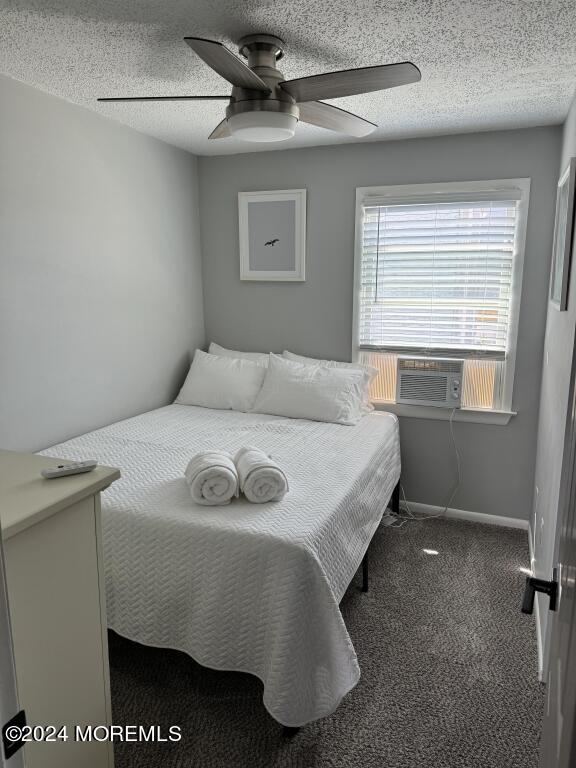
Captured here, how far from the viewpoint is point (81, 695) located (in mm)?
1302

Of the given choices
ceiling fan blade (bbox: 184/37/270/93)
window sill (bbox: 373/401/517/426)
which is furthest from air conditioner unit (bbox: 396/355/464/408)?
ceiling fan blade (bbox: 184/37/270/93)

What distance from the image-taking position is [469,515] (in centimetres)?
352

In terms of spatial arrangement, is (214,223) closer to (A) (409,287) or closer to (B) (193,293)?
(B) (193,293)

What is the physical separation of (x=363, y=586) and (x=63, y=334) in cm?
203

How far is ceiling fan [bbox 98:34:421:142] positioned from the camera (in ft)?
5.76

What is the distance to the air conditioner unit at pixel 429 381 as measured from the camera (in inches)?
134

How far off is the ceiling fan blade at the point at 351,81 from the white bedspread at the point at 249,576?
153cm

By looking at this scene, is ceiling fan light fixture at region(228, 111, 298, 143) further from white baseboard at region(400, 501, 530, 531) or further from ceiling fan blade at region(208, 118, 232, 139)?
white baseboard at region(400, 501, 530, 531)

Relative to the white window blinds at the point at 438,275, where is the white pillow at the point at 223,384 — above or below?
below

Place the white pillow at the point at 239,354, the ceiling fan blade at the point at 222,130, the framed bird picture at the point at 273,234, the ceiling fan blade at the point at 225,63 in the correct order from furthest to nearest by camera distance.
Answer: the white pillow at the point at 239,354 < the framed bird picture at the point at 273,234 < the ceiling fan blade at the point at 222,130 < the ceiling fan blade at the point at 225,63

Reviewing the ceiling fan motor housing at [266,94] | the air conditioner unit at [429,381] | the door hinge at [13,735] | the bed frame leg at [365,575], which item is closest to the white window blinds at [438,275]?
the air conditioner unit at [429,381]

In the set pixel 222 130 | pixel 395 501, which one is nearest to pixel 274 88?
pixel 222 130

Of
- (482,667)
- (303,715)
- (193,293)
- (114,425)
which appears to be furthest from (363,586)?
(193,293)

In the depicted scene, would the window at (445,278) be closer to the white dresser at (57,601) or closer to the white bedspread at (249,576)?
the white bedspread at (249,576)
